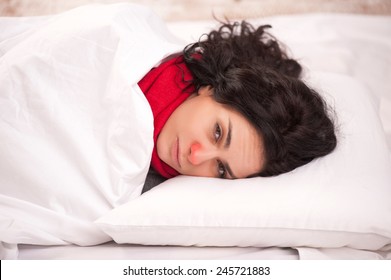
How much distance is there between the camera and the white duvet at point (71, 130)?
958 mm

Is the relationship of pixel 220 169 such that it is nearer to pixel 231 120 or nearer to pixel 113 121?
pixel 231 120

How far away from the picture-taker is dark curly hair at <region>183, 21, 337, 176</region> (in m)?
1.07

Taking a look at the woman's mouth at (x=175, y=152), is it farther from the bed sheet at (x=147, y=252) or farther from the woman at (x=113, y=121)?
the bed sheet at (x=147, y=252)

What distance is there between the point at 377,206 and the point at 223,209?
0.34m

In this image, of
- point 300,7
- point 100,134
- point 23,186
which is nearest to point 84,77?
point 100,134

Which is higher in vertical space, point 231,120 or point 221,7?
point 221,7

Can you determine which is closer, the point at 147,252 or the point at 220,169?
the point at 147,252

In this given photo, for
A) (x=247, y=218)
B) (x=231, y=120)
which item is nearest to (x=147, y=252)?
(x=247, y=218)

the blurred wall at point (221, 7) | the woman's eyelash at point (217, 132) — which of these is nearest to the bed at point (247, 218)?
the woman's eyelash at point (217, 132)

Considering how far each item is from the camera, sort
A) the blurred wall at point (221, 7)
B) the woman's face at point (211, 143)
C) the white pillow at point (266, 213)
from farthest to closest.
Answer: the blurred wall at point (221, 7)
the woman's face at point (211, 143)
the white pillow at point (266, 213)

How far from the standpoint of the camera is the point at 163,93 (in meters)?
1.12

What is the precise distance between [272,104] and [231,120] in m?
0.11

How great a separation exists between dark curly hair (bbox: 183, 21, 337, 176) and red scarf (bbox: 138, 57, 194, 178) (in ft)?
0.18

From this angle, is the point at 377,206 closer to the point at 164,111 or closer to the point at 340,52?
the point at 164,111
